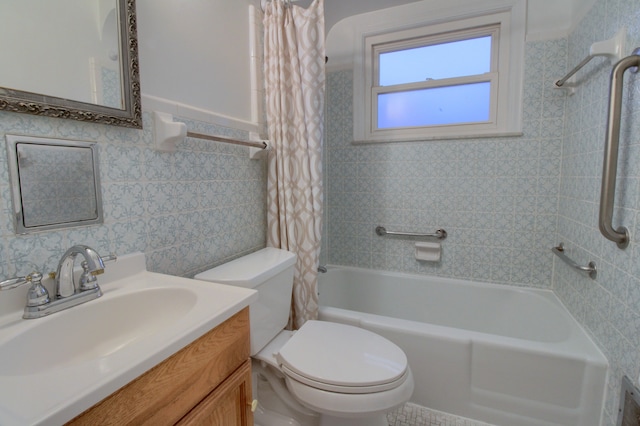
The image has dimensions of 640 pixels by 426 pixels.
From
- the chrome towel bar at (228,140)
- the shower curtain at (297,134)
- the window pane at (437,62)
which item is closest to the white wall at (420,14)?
the window pane at (437,62)

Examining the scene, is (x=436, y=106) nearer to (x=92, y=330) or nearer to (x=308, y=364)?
(x=308, y=364)

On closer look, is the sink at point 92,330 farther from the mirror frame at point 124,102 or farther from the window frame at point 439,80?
the window frame at point 439,80

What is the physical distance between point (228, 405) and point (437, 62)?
7.43 ft

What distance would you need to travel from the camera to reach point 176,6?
1.17 m

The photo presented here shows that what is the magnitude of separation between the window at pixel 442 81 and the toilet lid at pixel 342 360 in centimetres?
144

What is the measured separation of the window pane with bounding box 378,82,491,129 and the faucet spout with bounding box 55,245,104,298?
6.39 ft

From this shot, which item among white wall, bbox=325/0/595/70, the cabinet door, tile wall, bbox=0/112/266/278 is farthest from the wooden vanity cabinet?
white wall, bbox=325/0/595/70

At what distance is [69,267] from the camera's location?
80 cm

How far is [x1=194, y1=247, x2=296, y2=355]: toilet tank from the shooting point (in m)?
1.18

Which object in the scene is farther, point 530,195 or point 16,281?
point 530,195

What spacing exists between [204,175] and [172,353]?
83 centimetres

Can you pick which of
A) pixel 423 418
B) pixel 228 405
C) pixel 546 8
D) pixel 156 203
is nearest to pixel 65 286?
pixel 156 203

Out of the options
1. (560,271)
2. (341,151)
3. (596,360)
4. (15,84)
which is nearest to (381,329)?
(596,360)

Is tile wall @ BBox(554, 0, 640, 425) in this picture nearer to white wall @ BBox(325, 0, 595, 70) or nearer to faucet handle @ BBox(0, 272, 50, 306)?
white wall @ BBox(325, 0, 595, 70)
